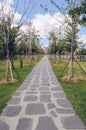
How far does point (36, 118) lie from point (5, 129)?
127 cm

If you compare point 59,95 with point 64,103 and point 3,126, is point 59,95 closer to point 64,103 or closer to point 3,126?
point 64,103

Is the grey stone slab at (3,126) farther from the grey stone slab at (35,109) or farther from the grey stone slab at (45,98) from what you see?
the grey stone slab at (45,98)

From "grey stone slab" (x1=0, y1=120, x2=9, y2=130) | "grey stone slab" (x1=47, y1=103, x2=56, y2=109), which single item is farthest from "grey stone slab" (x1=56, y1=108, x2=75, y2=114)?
"grey stone slab" (x1=0, y1=120, x2=9, y2=130)

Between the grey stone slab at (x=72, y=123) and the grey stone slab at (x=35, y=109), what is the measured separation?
43.4 inches

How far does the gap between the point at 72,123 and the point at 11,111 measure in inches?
92.0

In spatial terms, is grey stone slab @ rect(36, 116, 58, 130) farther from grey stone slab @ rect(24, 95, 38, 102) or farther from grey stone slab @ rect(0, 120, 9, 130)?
grey stone slab @ rect(24, 95, 38, 102)

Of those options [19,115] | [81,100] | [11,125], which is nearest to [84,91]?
[81,100]

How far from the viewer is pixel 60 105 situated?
31.1 feet

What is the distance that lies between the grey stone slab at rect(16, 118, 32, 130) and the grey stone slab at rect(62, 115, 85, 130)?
0.92 metres

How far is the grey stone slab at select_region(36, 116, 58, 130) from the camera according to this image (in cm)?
678

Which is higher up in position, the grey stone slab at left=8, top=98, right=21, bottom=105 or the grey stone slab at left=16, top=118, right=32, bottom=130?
the grey stone slab at left=16, top=118, right=32, bottom=130

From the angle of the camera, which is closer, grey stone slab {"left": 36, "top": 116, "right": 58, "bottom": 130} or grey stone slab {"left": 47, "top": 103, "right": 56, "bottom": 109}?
grey stone slab {"left": 36, "top": 116, "right": 58, "bottom": 130}

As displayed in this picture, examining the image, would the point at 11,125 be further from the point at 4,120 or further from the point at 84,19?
the point at 84,19

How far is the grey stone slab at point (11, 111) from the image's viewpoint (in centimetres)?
823
